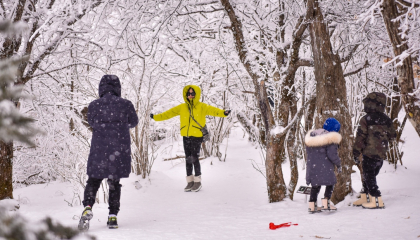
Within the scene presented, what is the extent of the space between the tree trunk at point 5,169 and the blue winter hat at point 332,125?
378cm

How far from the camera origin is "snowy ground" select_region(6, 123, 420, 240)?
2.78 m

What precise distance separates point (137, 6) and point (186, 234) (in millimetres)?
3042

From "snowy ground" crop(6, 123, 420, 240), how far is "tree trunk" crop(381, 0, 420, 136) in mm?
1029

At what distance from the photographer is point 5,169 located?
3904mm

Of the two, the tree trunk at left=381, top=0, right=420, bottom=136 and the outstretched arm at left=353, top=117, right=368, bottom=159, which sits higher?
the tree trunk at left=381, top=0, right=420, bottom=136

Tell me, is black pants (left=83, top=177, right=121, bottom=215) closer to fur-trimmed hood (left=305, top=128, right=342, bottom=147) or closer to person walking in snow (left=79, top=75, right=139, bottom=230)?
person walking in snow (left=79, top=75, right=139, bottom=230)

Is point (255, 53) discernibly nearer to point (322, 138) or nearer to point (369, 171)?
point (322, 138)

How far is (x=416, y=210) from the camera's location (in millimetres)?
3184

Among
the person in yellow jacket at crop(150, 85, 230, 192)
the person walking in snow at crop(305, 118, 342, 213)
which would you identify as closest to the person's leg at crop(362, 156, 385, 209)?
the person walking in snow at crop(305, 118, 342, 213)

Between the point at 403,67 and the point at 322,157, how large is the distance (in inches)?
52.6

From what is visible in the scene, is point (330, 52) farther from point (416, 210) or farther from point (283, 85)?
point (416, 210)

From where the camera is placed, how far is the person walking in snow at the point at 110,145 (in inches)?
121

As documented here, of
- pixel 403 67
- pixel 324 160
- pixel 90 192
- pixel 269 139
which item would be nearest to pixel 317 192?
pixel 324 160

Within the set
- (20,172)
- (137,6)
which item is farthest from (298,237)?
(20,172)
